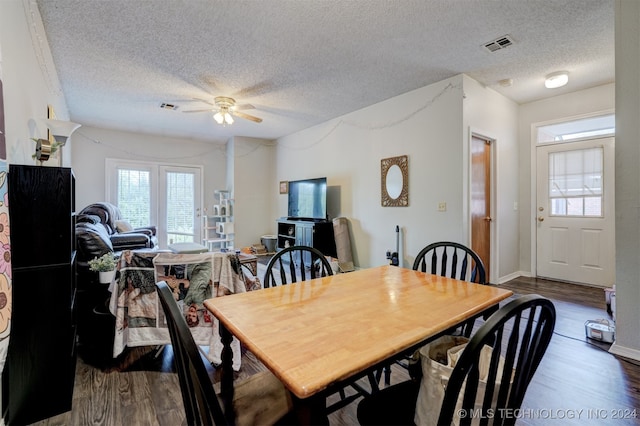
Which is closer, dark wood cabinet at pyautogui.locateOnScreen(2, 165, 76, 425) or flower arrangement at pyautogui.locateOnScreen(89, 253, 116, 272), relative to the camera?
dark wood cabinet at pyautogui.locateOnScreen(2, 165, 76, 425)

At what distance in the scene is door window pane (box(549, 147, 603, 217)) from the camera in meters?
3.93

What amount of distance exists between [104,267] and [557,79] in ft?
16.6

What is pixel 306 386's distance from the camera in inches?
A: 26.8

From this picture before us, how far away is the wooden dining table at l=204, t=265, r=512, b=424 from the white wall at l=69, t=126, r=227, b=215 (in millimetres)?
5929

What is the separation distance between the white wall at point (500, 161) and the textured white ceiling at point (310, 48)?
0.66ft

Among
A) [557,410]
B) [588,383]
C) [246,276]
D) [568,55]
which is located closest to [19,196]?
[246,276]

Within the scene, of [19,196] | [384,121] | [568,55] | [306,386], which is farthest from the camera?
[384,121]

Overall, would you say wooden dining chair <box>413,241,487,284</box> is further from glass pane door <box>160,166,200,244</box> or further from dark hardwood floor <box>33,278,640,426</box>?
glass pane door <box>160,166,200,244</box>

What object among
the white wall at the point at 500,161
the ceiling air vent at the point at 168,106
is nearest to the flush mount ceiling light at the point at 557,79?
the white wall at the point at 500,161

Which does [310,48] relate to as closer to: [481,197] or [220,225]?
[481,197]

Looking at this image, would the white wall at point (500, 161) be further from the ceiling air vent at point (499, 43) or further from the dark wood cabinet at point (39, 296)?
the dark wood cabinet at point (39, 296)

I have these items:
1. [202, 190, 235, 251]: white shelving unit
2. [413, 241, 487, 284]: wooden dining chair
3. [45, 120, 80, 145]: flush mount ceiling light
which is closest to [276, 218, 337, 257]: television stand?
[202, 190, 235, 251]: white shelving unit

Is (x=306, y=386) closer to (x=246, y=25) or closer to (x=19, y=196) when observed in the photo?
(x=19, y=196)

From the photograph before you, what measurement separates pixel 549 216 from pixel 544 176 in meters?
0.60
